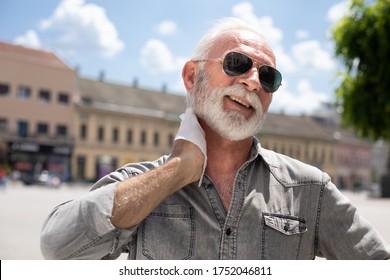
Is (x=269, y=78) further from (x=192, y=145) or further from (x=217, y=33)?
(x=192, y=145)

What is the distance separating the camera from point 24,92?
465cm

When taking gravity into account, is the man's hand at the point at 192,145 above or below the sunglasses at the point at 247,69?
below

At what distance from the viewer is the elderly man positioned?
1498 mm

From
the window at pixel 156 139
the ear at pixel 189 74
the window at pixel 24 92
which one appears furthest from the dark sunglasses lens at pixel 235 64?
the window at pixel 156 139

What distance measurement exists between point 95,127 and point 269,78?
33629 mm

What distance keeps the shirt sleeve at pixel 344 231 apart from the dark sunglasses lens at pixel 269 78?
288 mm

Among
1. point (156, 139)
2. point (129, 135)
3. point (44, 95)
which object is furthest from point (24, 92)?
point (156, 139)

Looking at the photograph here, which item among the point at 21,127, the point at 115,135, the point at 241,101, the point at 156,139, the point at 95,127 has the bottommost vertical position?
the point at 156,139

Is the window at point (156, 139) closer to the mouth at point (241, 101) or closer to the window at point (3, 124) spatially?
the window at point (3, 124)

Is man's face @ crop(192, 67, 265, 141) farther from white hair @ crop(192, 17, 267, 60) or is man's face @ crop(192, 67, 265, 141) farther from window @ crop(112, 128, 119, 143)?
window @ crop(112, 128, 119, 143)

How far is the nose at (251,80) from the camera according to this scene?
153 cm

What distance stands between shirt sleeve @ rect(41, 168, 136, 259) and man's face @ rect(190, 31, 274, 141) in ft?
1.08

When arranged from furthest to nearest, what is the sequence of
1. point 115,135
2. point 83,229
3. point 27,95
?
point 115,135, point 27,95, point 83,229
